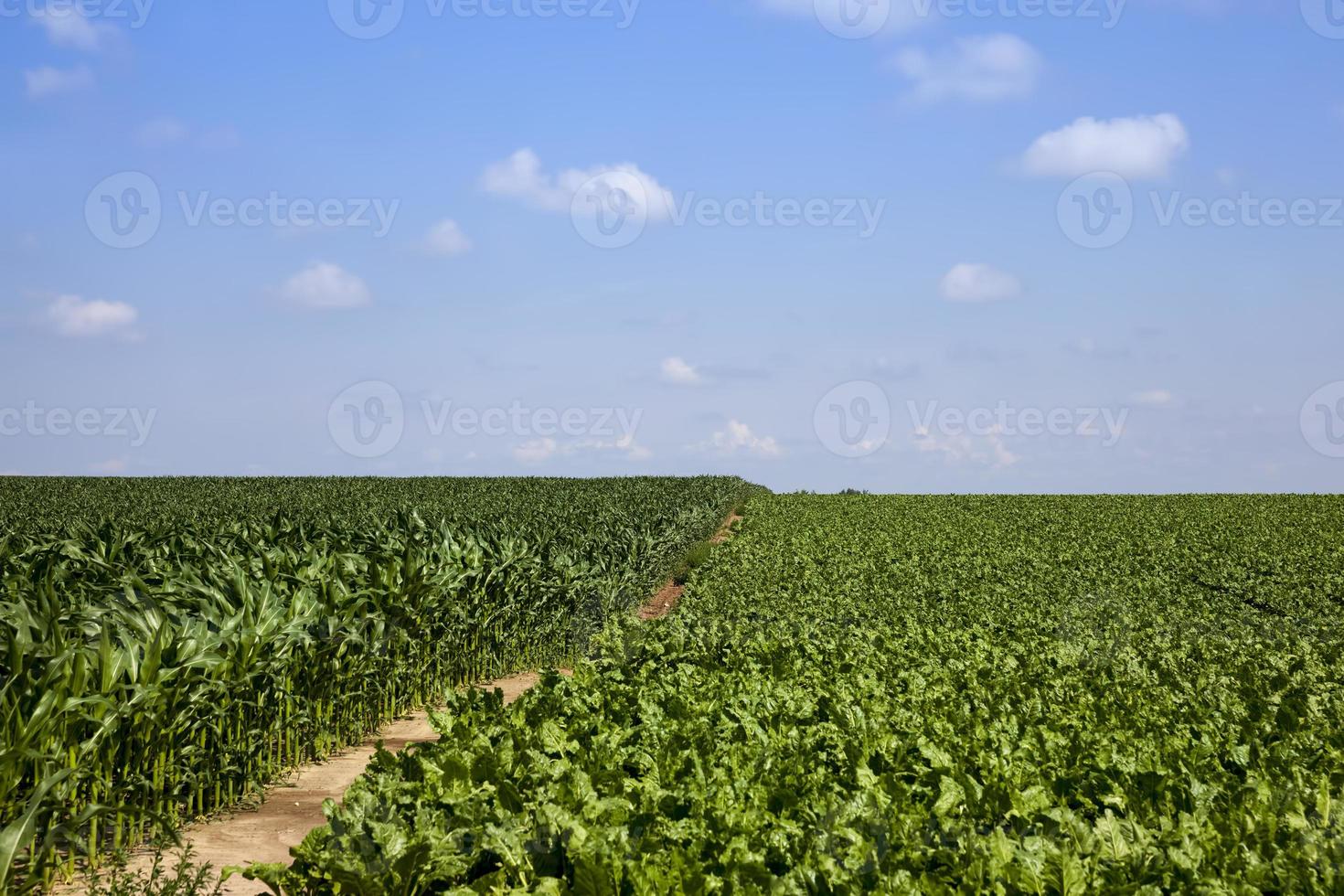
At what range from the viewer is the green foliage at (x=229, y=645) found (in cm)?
662

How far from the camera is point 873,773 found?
5.88m

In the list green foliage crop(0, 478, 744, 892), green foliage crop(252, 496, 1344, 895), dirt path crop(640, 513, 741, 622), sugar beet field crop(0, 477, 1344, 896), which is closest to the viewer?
green foliage crop(252, 496, 1344, 895)

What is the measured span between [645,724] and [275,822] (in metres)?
3.73

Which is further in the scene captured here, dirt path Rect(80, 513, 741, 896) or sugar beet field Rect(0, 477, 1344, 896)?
dirt path Rect(80, 513, 741, 896)

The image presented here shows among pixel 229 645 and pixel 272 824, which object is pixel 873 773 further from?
pixel 229 645

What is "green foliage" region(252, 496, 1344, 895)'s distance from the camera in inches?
170

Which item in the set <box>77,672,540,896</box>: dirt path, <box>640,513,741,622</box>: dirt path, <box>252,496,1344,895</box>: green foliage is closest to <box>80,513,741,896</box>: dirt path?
<box>77,672,540,896</box>: dirt path

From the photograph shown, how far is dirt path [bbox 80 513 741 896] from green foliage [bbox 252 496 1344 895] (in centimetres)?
119

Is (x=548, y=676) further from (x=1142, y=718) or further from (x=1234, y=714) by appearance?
(x=1234, y=714)

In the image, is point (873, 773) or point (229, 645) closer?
point (873, 773)

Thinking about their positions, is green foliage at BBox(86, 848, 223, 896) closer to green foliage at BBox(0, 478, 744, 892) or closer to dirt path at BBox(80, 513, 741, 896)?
dirt path at BBox(80, 513, 741, 896)

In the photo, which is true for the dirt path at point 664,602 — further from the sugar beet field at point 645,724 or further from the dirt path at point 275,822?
the dirt path at point 275,822

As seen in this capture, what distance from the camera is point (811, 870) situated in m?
4.11

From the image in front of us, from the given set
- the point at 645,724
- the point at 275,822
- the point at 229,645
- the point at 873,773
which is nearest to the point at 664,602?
the point at 275,822
